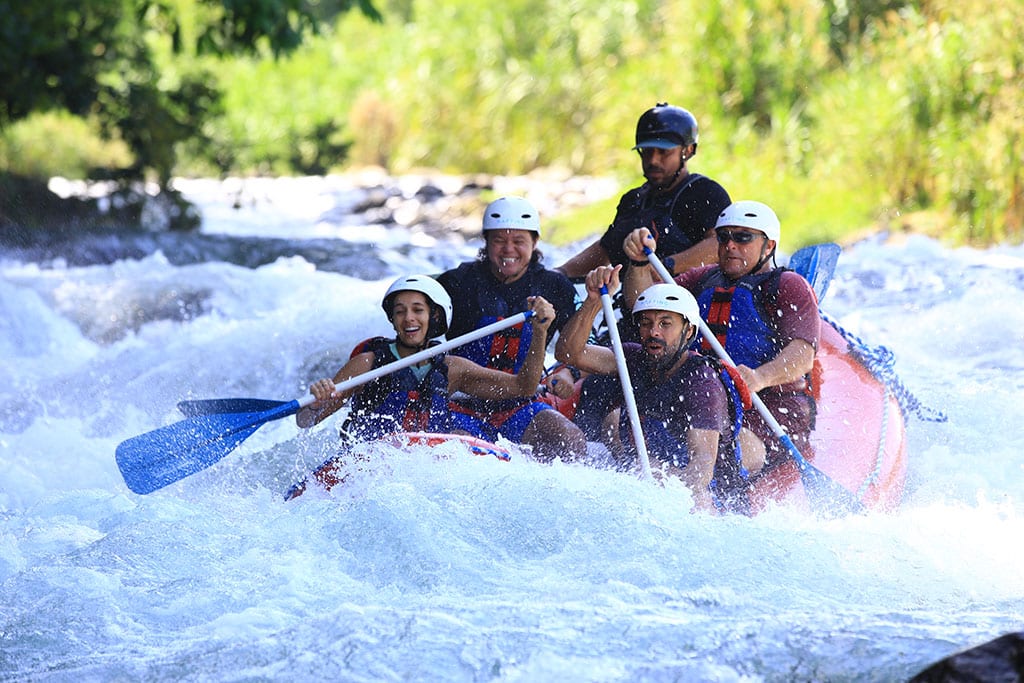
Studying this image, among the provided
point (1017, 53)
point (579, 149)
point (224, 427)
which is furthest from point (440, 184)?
point (224, 427)

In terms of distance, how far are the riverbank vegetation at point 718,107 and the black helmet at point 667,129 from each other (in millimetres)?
5318

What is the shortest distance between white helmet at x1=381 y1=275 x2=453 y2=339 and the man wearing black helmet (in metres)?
1.05

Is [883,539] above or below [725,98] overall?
below

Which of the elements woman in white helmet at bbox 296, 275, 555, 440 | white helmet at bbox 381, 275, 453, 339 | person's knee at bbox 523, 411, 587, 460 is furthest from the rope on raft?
white helmet at bbox 381, 275, 453, 339

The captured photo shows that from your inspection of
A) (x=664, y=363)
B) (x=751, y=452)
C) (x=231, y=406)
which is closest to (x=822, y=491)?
(x=751, y=452)

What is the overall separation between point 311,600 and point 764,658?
4.64ft

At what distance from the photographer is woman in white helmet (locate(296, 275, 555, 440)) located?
17.4 ft

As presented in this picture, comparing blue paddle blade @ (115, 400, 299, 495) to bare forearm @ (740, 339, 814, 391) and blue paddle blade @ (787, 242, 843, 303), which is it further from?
blue paddle blade @ (787, 242, 843, 303)

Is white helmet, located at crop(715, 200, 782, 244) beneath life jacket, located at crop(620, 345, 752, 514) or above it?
above

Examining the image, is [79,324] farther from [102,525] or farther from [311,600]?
[311,600]

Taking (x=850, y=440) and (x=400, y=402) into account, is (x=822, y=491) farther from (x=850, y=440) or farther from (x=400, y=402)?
(x=400, y=402)

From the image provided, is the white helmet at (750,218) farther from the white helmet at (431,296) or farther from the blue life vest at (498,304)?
the white helmet at (431,296)

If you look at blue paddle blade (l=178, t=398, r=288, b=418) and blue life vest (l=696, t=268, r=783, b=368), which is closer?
blue life vest (l=696, t=268, r=783, b=368)

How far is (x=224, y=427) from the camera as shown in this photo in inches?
221
